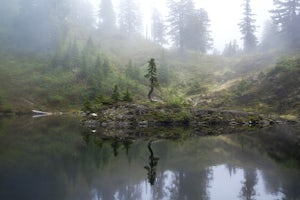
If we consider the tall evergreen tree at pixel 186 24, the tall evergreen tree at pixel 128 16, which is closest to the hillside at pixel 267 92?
the tall evergreen tree at pixel 186 24

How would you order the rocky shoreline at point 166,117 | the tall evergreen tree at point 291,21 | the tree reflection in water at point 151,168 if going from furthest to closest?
the tall evergreen tree at point 291,21
the rocky shoreline at point 166,117
the tree reflection in water at point 151,168

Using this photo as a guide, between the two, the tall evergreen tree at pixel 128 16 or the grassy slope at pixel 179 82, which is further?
the tall evergreen tree at pixel 128 16

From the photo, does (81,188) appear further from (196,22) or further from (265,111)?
(196,22)

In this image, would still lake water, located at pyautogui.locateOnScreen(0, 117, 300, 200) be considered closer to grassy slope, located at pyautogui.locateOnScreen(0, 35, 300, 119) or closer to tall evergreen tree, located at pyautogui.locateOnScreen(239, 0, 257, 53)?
grassy slope, located at pyautogui.locateOnScreen(0, 35, 300, 119)

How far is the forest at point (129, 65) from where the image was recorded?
65.3 m

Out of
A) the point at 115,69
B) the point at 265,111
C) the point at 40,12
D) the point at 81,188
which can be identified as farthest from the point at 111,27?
the point at 81,188

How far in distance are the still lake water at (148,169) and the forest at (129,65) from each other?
79.7ft

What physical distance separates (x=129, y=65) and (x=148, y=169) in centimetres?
6698

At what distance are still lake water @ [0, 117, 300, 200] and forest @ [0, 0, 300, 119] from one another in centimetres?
2430

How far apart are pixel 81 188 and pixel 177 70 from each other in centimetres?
7741

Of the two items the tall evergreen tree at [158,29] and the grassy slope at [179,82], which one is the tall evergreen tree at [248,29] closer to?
the grassy slope at [179,82]

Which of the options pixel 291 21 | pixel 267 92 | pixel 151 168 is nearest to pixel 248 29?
pixel 291 21

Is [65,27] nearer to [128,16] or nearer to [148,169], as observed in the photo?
[128,16]

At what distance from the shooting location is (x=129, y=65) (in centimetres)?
8619
